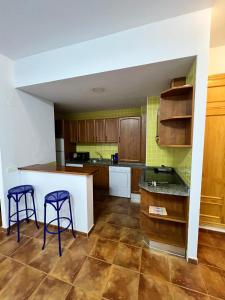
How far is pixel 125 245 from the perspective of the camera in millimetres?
1899

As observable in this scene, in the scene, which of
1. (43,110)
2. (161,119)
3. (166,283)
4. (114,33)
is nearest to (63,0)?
(114,33)

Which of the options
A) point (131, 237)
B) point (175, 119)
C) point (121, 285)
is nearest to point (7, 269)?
point (121, 285)

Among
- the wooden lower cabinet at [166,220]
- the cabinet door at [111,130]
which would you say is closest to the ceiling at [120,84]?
the cabinet door at [111,130]

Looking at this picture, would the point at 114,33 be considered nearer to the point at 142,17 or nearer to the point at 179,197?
the point at 142,17

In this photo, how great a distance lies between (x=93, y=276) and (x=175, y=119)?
7.07 feet

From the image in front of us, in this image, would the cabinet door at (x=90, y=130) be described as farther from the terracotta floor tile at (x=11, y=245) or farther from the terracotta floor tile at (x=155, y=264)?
the terracotta floor tile at (x=155, y=264)

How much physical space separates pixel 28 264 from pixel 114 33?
299cm

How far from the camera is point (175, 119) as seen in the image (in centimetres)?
186

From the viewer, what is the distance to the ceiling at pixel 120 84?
5.52 feet

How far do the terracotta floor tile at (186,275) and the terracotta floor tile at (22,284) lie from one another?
1.45 metres

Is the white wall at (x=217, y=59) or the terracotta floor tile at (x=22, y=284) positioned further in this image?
the white wall at (x=217, y=59)

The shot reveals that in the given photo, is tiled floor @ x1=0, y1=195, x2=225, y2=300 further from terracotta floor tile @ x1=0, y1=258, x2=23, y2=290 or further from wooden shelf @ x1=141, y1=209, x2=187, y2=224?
wooden shelf @ x1=141, y1=209, x2=187, y2=224

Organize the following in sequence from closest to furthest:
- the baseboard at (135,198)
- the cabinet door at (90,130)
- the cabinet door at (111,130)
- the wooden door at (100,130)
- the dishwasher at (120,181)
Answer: the baseboard at (135,198)
the dishwasher at (120,181)
the cabinet door at (111,130)
the wooden door at (100,130)
the cabinet door at (90,130)

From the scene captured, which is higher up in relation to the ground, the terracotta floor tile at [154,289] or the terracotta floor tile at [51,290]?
the terracotta floor tile at [154,289]
